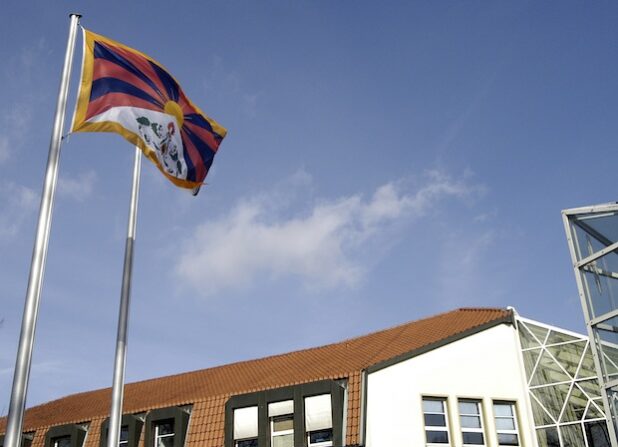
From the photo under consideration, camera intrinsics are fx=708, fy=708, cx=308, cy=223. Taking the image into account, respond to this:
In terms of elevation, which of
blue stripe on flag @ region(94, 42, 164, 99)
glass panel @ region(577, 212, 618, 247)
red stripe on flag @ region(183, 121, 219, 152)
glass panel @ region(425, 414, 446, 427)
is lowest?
glass panel @ region(425, 414, 446, 427)

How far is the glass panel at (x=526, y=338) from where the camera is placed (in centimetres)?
2430

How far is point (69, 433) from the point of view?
87.5ft

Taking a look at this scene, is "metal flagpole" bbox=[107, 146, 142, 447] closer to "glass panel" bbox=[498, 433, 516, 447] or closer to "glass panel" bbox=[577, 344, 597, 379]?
"glass panel" bbox=[498, 433, 516, 447]

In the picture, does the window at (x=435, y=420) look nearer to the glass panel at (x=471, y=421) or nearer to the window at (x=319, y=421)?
the glass panel at (x=471, y=421)

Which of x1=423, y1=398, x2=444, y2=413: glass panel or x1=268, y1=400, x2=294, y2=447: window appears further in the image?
x1=268, y1=400, x2=294, y2=447: window

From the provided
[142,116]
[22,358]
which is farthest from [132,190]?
[22,358]

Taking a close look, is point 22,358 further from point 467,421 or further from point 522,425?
point 522,425

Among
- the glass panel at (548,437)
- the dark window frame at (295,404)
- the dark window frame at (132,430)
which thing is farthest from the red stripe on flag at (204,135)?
the glass panel at (548,437)

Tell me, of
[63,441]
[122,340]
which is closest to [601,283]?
[122,340]

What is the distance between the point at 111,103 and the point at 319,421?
13.1m

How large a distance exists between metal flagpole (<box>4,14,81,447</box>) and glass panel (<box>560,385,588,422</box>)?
1854cm

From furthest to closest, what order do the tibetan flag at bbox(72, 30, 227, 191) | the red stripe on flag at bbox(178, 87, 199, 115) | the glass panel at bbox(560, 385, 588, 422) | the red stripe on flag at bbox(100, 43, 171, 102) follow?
1. the glass panel at bbox(560, 385, 588, 422)
2. the red stripe on flag at bbox(178, 87, 199, 115)
3. the red stripe on flag at bbox(100, 43, 171, 102)
4. the tibetan flag at bbox(72, 30, 227, 191)

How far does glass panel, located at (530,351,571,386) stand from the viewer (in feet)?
77.7

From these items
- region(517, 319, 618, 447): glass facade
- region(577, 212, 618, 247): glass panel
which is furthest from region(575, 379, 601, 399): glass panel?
region(577, 212, 618, 247): glass panel
